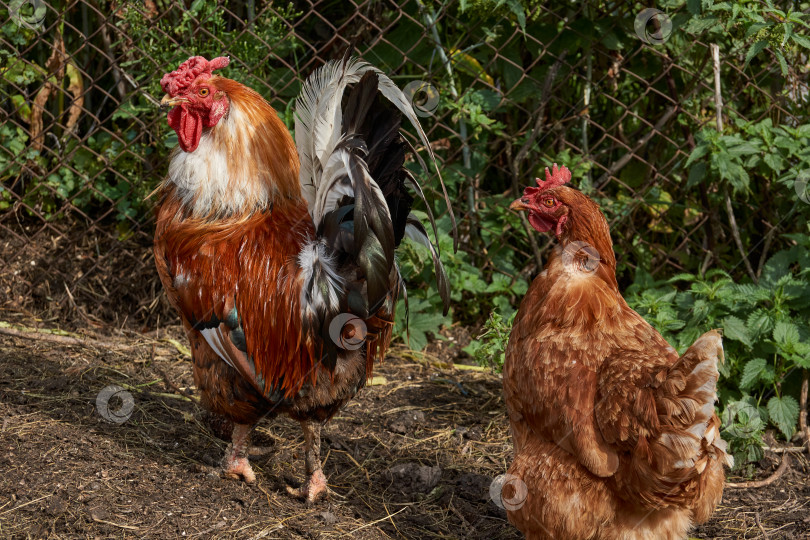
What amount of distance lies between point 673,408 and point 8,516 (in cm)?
271

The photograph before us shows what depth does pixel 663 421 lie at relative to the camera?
2.74 m

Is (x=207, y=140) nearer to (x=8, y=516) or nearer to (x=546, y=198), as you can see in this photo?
(x=546, y=198)

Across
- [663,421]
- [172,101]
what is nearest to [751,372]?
[663,421]

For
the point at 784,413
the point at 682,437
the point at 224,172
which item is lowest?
the point at 784,413

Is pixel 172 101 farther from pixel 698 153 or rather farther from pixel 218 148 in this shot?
pixel 698 153

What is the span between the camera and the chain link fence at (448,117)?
5.14 metres

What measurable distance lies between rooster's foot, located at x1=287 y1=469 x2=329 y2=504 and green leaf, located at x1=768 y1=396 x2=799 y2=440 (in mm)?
2451

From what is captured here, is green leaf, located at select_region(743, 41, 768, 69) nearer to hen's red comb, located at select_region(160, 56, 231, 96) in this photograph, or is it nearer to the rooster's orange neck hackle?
the rooster's orange neck hackle

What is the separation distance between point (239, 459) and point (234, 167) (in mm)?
1420

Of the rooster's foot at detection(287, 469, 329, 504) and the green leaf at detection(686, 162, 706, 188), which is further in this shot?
the green leaf at detection(686, 162, 706, 188)

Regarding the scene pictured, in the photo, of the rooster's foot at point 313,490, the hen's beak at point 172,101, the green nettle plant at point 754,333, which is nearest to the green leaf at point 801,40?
the green nettle plant at point 754,333

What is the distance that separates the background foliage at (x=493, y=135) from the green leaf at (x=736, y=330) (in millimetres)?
121

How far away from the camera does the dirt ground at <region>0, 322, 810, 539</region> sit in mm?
3504

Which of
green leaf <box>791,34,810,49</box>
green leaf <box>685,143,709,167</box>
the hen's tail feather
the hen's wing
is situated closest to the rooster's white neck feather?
the hen's wing
